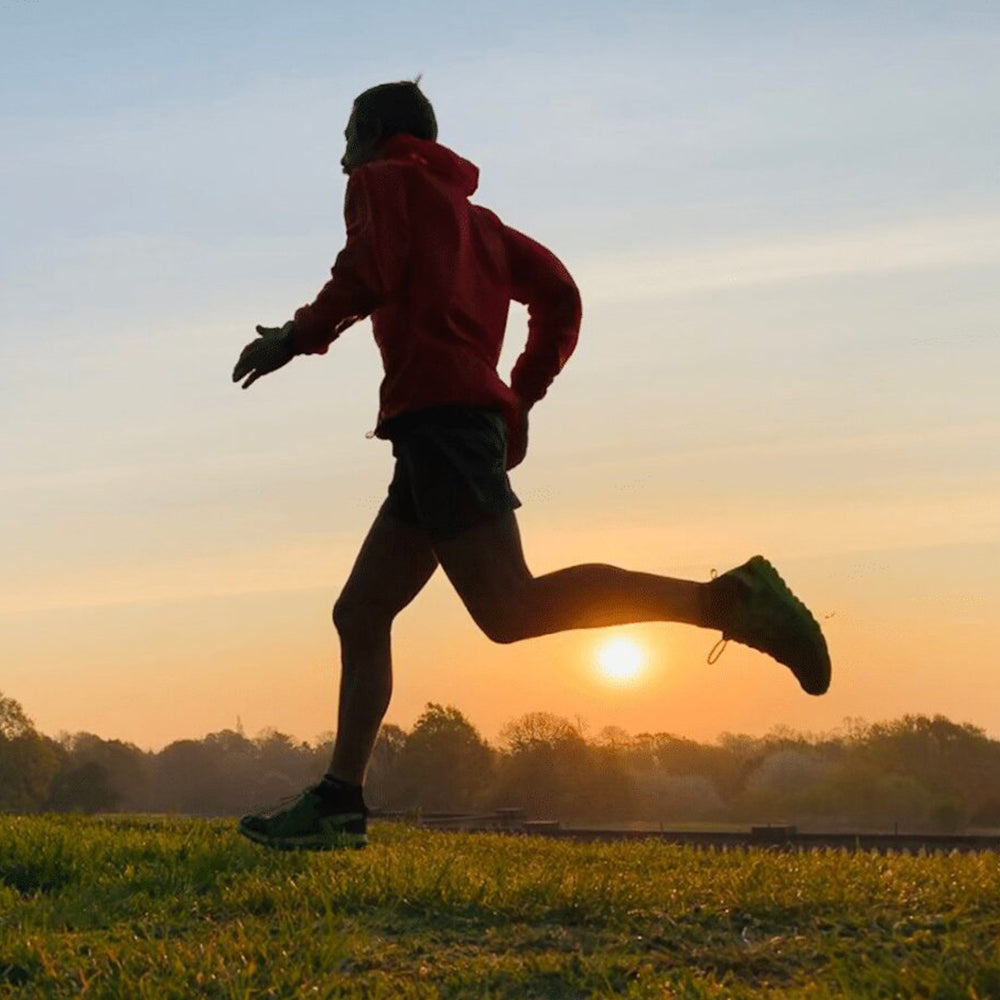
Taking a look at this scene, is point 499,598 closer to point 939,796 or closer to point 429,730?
point 429,730

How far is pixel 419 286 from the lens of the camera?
5707 millimetres

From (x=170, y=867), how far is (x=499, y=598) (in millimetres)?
1720

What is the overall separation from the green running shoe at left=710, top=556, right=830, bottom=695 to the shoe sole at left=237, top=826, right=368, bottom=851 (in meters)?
1.86

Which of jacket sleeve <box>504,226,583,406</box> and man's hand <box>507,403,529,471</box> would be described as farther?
jacket sleeve <box>504,226,583,406</box>

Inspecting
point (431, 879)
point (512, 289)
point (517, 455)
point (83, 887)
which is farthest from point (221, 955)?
point (512, 289)

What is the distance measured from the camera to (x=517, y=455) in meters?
6.16

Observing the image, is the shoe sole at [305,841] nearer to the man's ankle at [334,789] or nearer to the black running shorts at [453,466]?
the man's ankle at [334,789]

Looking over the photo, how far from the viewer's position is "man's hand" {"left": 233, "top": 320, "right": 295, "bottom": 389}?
556 cm

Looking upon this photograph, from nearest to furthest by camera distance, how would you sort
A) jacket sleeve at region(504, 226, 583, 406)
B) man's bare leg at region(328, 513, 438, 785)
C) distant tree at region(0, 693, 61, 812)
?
man's bare leg at region(328, 513, 438, 785) → jacket sleeve at region(504, 226, 583, 406) → distant tree at region(0, 693, 61, 812)

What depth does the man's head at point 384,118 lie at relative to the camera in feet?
19.9

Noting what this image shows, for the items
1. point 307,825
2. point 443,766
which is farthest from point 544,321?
point 443,766

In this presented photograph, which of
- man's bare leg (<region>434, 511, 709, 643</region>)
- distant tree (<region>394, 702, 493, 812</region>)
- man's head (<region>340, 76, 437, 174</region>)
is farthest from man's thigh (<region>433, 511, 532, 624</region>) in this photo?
distant tree (<region>394, 702, 493, 812</region>)

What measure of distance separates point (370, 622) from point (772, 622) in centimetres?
163

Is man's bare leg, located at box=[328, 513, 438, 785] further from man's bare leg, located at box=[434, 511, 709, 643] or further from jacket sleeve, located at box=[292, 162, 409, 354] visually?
jacket sleeve, located at box=[292, 162, 409, 354]
